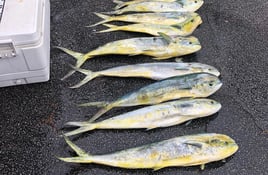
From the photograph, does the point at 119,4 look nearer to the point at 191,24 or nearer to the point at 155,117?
the point at 191,24

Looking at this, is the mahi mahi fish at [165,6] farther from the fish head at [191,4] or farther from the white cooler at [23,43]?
the white cooler at [23,43]

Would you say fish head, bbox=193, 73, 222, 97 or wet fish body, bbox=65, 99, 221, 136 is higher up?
fish head, bbox=193, 73, 222, 97

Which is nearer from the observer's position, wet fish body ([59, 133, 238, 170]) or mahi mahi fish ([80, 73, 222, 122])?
wet fish body ([59, 133, 238, 170])

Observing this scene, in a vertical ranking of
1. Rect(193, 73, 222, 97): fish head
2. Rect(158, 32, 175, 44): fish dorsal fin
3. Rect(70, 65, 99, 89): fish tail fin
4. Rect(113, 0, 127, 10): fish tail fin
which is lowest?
Rect(70, 65, 99, 89): fish tail fin

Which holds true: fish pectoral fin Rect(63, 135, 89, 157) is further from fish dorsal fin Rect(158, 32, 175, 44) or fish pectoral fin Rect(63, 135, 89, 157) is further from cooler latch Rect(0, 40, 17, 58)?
fish dorsal fin Rect(158, 32, 175, 44)

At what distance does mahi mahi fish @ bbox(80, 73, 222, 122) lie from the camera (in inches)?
78.1

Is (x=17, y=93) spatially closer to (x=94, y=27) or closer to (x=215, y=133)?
(x=94, y=27)

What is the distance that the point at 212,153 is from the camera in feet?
5.61

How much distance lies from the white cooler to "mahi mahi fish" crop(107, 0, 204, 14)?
2.58 feet

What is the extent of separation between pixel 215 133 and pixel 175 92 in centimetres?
33

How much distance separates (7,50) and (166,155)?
42.0 inches

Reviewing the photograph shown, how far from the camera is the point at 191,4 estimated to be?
2.65 m

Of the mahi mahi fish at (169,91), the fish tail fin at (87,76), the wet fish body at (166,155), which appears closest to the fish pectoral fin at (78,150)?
the wet fish body at (166,155)

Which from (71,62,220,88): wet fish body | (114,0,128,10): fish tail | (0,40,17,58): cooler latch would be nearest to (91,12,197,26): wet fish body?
(114,0,128,10): fish tail
